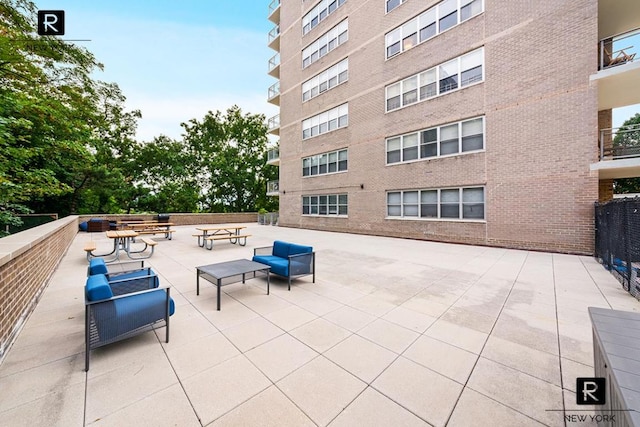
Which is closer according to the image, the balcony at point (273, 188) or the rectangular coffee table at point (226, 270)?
the rectangular coffee table at point (226, 270)

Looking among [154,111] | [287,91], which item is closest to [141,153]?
[154,111]

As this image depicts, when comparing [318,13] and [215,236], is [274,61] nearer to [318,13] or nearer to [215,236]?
[318,13]

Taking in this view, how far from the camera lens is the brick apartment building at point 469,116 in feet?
29.6

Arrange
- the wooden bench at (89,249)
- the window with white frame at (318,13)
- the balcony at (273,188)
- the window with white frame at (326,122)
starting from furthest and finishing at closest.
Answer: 1. the balcony at (273,188)
2. the window with white frame at (318,13)
3. the window with white frame at (326,122)
4. the wooden bench at (89,249)

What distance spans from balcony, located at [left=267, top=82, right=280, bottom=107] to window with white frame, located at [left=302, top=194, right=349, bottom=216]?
10019 mm

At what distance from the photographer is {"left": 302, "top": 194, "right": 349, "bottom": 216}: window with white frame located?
17048 millimetres

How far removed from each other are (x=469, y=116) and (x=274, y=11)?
21.2 m

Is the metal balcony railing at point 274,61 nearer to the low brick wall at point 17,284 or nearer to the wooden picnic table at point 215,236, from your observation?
the wooden picnic table at point 215,236

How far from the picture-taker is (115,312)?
2971 millimetres

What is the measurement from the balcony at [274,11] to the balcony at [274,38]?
0.63 meters

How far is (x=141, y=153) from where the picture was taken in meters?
25.8

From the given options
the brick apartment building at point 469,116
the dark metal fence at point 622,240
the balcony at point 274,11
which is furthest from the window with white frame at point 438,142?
the balcony at point 274,11

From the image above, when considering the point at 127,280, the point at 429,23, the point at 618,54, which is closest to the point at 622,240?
the point at 618,54

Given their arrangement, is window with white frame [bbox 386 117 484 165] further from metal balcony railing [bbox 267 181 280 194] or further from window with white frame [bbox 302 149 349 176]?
metal balcony railing [bbox 267 181 280 194]
